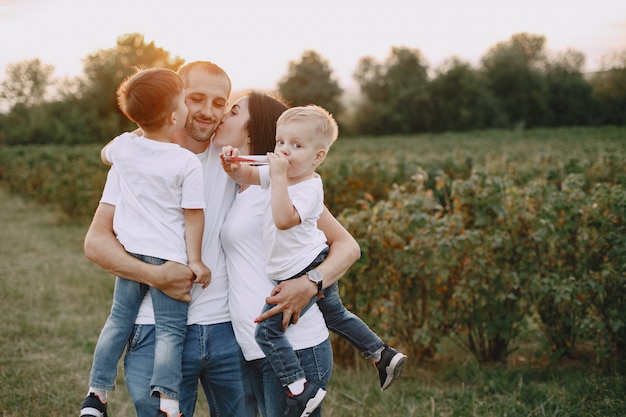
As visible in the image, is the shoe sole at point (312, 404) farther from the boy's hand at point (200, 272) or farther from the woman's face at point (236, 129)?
the woman's face at point (236, 129)

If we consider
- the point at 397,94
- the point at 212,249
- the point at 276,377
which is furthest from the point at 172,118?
the point at 397,94

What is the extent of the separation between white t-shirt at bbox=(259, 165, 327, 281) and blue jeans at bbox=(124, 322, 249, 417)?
31 centimetres

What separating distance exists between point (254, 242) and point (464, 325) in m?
3.17

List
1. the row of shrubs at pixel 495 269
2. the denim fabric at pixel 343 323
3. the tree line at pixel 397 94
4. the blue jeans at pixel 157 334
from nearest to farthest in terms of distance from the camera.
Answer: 1. the blue jeans at pixel 157 334
2. the denim fabric at pixel 343 323
3. the row of shrubs at pixel 495 269
4. the tree line at pixel 397 94

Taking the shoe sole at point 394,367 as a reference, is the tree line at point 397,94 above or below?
above

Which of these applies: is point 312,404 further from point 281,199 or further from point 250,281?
point 281,199

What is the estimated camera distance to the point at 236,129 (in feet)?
7.68

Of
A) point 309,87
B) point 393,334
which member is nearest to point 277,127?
point 393,334

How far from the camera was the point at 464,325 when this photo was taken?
4.82 m

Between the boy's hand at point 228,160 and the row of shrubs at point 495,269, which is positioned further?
the row of shrubs at point 495,269

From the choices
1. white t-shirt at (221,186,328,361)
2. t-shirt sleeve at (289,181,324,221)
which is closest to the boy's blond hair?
t-shirt sleeve at (289,181,324,221)

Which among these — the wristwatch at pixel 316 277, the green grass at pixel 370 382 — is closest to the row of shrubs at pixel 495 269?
the green grass at pixel 370 382

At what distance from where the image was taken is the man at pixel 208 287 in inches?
80.7

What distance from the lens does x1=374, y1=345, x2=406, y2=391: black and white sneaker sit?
7.86 feet
